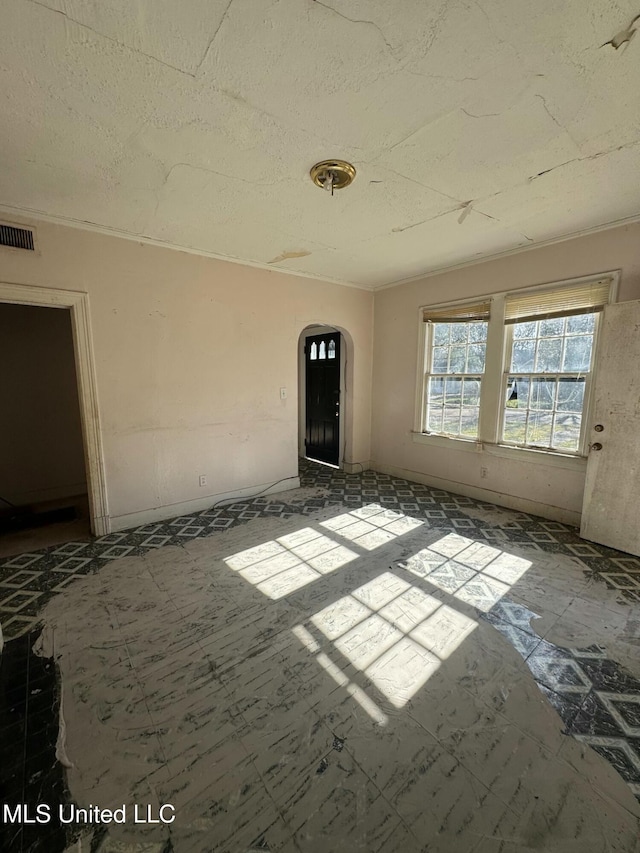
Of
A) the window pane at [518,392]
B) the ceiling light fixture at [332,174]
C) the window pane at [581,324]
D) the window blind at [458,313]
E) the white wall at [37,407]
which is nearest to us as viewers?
the ceiling light fixture at [332,174]

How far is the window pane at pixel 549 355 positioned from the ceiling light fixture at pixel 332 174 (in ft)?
8.49

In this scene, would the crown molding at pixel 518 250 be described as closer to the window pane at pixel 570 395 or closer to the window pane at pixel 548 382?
the window pane at pixel 548 382

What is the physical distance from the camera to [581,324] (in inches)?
131

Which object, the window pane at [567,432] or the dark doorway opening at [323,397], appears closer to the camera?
the window pane at [567,432]

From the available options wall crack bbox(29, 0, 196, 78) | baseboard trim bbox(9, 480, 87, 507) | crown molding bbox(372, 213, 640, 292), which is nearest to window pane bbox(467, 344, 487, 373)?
crown molding bbox(372, 213, 640, 292)

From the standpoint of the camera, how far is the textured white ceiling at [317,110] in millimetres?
1294

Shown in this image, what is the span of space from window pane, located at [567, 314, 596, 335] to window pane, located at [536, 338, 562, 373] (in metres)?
0.14

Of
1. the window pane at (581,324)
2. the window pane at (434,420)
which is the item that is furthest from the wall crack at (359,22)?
the window pane at (434,420)

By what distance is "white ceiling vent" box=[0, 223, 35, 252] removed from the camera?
8.79 feet

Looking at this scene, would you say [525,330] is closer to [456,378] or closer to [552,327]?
[552,327]

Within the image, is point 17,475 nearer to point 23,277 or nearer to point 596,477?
point 23,277

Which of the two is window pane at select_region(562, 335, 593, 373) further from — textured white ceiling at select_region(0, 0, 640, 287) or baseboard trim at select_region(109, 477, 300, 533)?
baseboard trim at select_region(109, 477, 300, 533)

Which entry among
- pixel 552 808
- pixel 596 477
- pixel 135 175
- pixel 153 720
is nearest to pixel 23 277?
pixel 135 175

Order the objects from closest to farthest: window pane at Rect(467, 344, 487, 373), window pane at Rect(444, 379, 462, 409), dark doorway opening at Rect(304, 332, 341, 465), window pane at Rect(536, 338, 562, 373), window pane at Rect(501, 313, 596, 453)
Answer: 1. window pane at Rect(501, 313, 596, 453)
2. window pane at Rect(536, 338, 562, 373)
3. window pane at Rect(467, 344, 487, 373)
4. window pane at Rect(444, 379, 462, 409)
5. dark doorway opening at Rect(304, 332, 341, 465)
